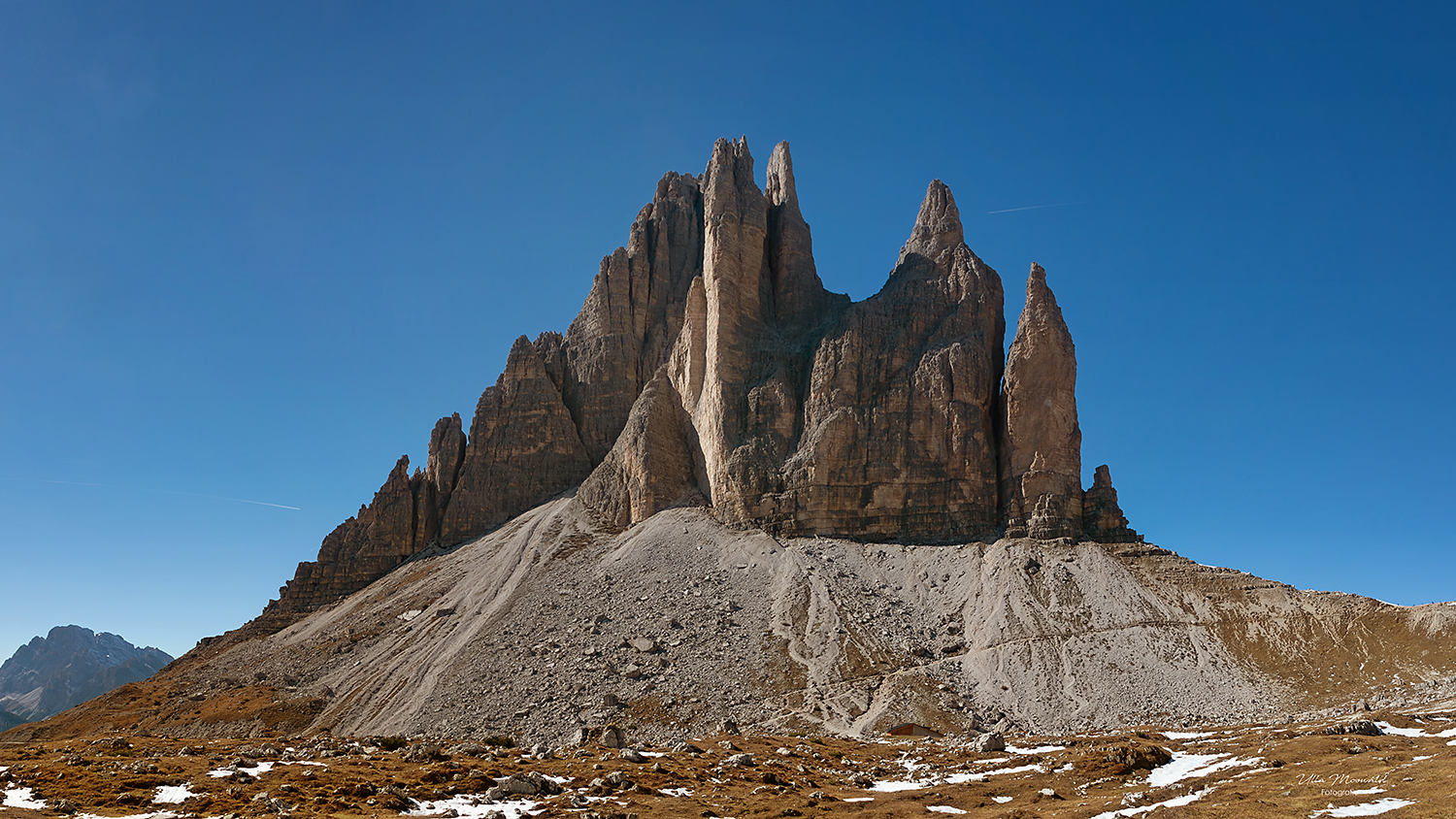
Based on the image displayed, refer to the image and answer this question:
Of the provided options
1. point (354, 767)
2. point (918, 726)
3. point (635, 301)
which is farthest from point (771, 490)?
point (354, 767)

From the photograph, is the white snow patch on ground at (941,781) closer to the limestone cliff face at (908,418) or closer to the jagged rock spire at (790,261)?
the limestone cliff face at (908,418)

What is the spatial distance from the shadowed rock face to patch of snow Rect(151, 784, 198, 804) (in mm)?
63215

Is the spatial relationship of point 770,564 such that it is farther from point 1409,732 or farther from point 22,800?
point 22,800

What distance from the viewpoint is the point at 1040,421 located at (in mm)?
81250

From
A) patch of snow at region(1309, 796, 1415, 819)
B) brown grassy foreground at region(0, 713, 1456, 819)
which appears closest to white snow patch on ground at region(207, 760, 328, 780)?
brown grassy foreground at region(0, 713, 1456, 819)

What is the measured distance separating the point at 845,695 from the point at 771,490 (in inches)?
1147

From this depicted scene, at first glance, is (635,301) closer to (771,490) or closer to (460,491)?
(460,491)

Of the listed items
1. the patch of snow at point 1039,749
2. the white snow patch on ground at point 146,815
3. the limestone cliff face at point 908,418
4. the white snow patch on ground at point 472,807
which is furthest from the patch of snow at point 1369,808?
the limestone cliff face at point 908,418

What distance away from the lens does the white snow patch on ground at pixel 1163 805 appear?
83.0 feet

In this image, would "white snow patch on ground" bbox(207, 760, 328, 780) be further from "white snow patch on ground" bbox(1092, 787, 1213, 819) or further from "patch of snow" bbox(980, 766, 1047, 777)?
"patch of snow" bbox(980, 766, 1047, 777)

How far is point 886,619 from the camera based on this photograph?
6981 centimetres

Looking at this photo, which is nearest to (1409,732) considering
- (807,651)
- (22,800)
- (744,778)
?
(744,778)

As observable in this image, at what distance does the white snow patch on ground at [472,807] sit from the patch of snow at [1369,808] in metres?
20.8

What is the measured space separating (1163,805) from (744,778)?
14460 mm
